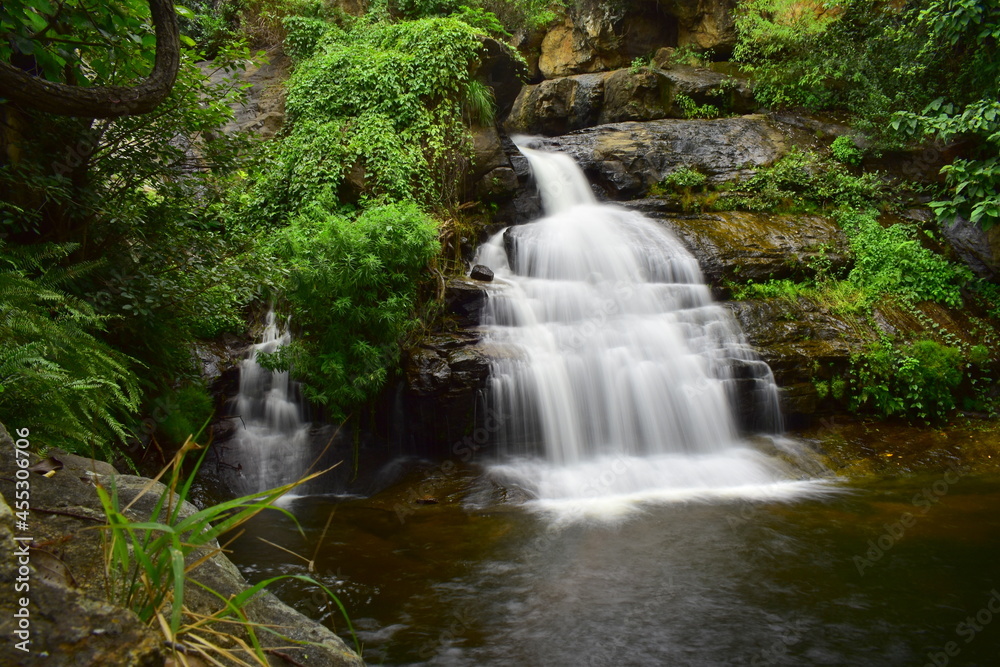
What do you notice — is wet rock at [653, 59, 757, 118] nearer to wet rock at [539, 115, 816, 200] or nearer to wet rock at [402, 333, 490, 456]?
wet rock at [539, 115, 816, 200]

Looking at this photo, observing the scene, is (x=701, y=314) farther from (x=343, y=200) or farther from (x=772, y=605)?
(x=343, y=200)

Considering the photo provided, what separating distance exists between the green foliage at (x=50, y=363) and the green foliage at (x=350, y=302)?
2822 mm

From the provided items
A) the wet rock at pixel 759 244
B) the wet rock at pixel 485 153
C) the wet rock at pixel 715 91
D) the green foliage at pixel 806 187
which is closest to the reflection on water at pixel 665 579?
the wet rock at pixel 759 244

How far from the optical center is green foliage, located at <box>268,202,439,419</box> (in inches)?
271

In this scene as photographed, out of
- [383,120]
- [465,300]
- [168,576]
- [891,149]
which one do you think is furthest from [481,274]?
[891,149]

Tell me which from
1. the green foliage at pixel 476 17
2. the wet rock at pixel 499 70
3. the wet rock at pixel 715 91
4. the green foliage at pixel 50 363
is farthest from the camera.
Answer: the wet rock at pixel 715 91

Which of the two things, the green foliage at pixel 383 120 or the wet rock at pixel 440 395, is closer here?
the wet rock at pixel 440 395

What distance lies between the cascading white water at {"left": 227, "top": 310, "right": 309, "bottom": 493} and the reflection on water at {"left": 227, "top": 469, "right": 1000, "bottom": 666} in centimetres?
86

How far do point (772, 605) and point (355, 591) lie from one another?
3067mm

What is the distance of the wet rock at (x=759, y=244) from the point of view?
32.1 ft

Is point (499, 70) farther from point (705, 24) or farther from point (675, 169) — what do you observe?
point (705, 24)

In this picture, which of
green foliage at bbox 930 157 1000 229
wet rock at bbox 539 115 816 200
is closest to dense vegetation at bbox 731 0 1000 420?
green foliage at bbox 930 157 1000 229

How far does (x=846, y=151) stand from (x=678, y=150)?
3313 mm

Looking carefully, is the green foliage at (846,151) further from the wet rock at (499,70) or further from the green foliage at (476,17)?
the green foliage at (476,17)
